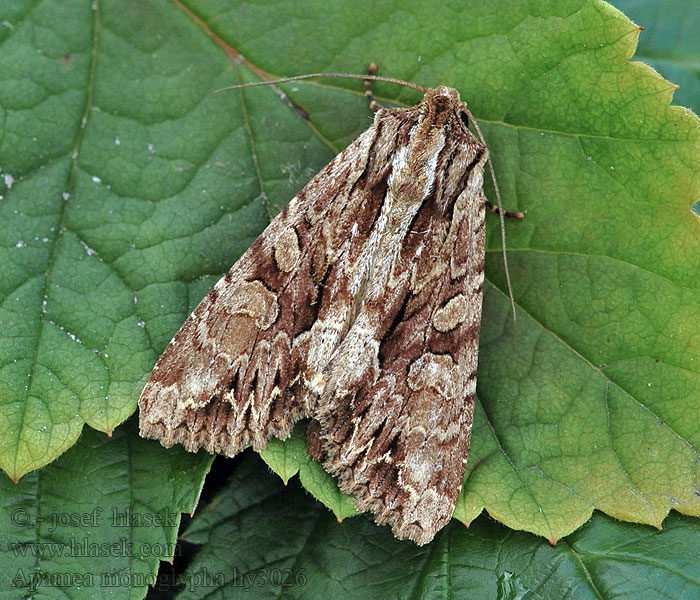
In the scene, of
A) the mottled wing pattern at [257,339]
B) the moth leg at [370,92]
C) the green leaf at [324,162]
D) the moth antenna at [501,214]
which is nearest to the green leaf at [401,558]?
the green leaf at [324,162]

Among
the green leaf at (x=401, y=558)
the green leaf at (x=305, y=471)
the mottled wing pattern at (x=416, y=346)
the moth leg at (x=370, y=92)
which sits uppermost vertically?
the moth leg at (x=370, y=92)

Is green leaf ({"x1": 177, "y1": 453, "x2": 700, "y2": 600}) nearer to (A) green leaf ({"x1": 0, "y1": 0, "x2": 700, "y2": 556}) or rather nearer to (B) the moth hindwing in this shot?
(A) green leaf ({"x1": 0, "y1": 0, "x2": 700, "y2": 556})

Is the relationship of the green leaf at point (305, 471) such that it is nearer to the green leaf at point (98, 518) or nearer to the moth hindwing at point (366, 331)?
the moth hindwing at point (366, 331)

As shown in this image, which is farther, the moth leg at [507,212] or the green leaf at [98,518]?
the moth leg at [507,212]

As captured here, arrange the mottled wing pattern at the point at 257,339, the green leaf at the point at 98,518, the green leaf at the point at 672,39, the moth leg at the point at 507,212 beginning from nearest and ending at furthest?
1. the mottled wing pattern at the point at 257,339
2. the green leaf at the point at 98,518
3. the moth leg at the point at 507,212
4. the green leaf at the point at 672,39

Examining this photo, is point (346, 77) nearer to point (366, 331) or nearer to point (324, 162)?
point (324, 162)

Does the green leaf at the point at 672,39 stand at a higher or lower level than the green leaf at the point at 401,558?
higher

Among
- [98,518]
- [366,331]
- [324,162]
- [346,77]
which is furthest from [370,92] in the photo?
[98,518]
